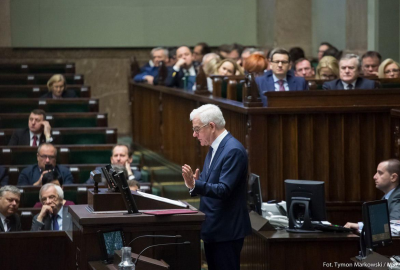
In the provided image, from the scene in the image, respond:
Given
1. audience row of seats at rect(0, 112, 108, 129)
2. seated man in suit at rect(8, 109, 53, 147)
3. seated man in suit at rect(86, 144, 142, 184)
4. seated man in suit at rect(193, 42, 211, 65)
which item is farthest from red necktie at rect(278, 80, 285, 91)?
seated man in suit at rect(193, 42, 211, 65)

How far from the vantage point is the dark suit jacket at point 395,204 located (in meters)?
5.32

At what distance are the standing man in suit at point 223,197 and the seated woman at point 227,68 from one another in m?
3.25

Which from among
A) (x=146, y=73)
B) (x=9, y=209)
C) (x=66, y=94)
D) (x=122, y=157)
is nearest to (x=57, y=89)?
(x=66, y=94)

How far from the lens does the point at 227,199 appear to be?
4535 millimetres

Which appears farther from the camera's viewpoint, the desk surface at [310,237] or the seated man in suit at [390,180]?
the seated man in suit at [390,180]

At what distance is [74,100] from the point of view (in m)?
9.63

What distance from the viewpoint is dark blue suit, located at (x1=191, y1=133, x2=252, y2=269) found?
4.49 m

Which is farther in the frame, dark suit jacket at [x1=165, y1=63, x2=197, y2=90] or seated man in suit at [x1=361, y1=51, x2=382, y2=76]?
dark suit jacket at [x1=165, y1=63, x2=197, y2=90]

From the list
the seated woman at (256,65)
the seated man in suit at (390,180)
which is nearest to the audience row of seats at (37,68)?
the seated woman at (256,65)

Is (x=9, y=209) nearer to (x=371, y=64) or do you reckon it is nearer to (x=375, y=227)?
(x=375, y=227)

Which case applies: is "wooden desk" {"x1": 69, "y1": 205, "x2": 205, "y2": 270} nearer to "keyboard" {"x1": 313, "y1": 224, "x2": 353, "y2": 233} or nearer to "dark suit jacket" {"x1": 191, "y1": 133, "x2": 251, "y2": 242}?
"dark suit jacket" {"x1": 191, "y1": 133, "x2": 251, "y2": 242}

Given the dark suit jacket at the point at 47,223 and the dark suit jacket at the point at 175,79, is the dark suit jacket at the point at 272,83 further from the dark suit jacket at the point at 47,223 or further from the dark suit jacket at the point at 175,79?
the dark suit jacket at the point at 175,79

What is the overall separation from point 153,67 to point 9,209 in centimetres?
447

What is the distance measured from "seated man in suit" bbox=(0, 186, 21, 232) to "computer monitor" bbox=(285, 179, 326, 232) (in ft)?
7.24
